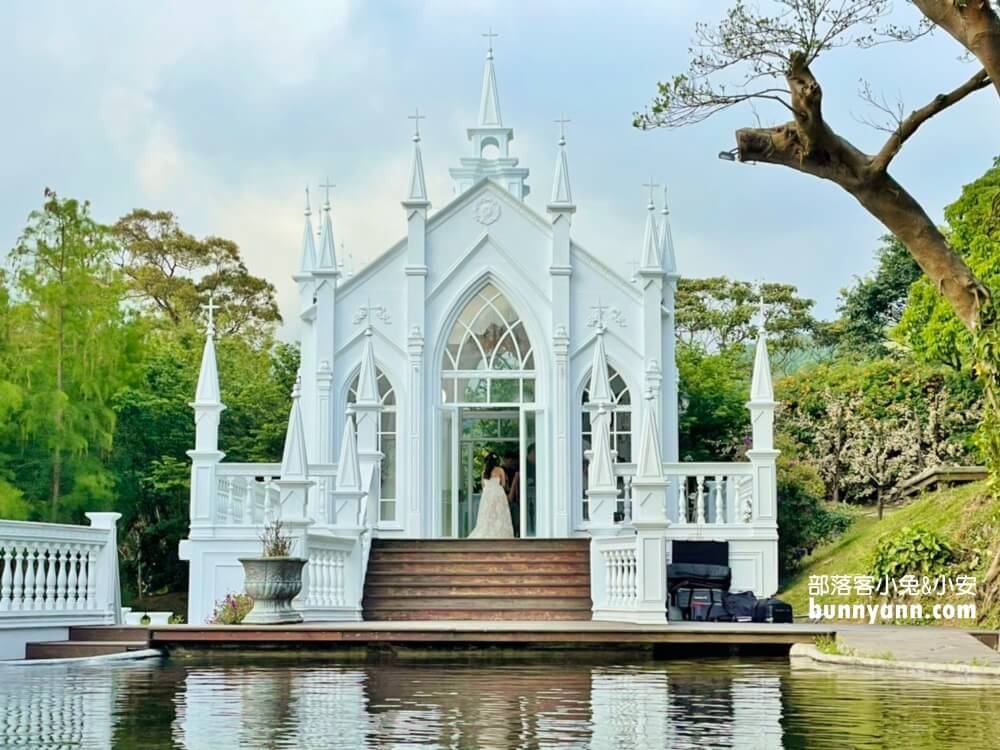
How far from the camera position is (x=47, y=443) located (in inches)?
889

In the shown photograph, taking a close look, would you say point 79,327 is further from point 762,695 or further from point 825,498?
point 762,695

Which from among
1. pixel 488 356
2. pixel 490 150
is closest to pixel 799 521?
pixel 488 356

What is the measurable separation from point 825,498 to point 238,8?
13.2 meters

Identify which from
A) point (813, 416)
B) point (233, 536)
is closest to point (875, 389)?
point (813, 416)

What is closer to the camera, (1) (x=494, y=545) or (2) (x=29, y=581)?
(2) (x=29, y=581)

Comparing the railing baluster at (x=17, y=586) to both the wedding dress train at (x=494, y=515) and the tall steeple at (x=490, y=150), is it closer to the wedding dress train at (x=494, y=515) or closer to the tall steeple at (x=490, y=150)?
the wedding dress train at (x=494, y=515)

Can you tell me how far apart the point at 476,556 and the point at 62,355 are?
27.0 ft

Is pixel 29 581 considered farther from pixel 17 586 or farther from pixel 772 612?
pixel 772 612

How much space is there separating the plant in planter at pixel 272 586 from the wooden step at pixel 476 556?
4.12m

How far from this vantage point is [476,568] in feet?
59.1

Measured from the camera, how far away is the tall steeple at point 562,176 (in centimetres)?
2228

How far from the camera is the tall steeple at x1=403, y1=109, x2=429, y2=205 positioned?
22359 millimetres

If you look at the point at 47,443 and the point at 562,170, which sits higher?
the point at 562,170

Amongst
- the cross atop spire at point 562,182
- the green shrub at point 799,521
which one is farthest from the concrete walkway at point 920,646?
the cross atop spire at point 562,182
